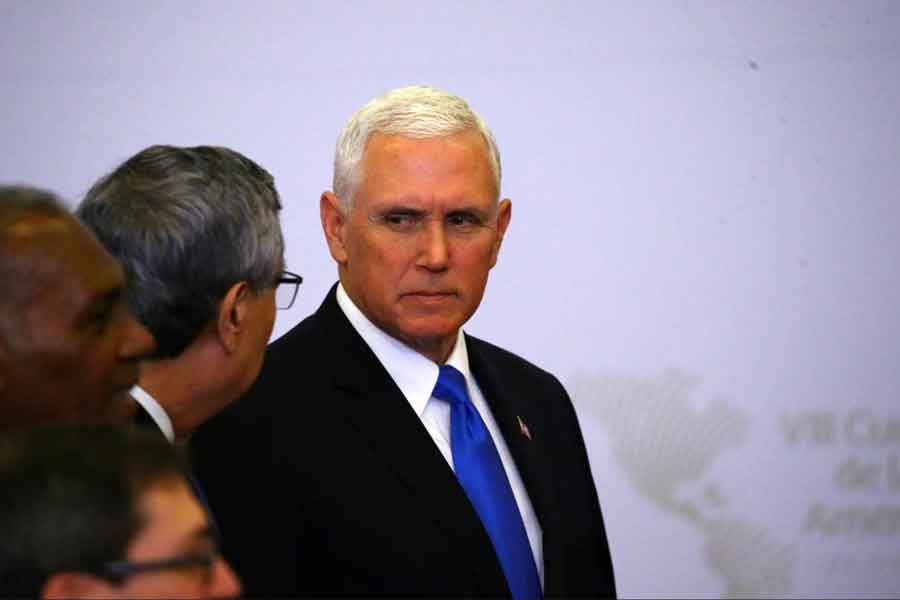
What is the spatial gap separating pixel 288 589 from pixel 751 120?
1.96 m

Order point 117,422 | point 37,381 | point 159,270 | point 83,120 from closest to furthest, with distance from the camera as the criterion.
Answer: point 37,381 → point 117,422 → point 159,270 → point 83,120

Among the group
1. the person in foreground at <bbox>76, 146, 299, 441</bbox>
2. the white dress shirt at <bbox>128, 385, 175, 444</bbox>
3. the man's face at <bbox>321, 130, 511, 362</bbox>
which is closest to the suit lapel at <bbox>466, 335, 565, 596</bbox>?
the man's face at <bbox>321, 130, 511, 362</bbox>

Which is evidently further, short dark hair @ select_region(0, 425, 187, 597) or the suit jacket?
the suit jacket

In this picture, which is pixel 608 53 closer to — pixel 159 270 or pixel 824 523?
pixel 824 523

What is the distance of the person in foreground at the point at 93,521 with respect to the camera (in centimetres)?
111

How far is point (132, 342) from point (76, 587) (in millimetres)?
487

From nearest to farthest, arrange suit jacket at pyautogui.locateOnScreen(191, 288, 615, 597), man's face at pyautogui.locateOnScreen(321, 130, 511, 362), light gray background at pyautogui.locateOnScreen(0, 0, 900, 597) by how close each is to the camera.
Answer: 1. suit jacket at pyautogui.locateOnScreen(191, 288, 615, 597)
2. man's face at pyautogui.locateOnScreen(321, 130, 511, 362)
3. light gray background at pyautogui.locateOnScreen(0, 0, 900, 597)

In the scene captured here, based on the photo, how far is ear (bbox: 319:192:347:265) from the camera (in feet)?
7.48

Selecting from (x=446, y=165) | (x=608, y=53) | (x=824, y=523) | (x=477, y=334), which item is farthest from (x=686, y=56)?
(x=446, y=165)

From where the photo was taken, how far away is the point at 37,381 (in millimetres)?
1452

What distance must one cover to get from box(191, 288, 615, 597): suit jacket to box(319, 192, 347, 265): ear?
10 centimetres

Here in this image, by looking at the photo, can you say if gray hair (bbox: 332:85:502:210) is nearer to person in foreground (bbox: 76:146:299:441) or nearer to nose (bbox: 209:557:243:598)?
person in foreground (bbox: 76:146:299:441)

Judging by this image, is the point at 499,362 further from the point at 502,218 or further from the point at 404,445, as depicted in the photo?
the point at 404,445

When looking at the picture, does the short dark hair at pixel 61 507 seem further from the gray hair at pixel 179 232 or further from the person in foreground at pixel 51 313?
the gray hair at pixel 179 232
